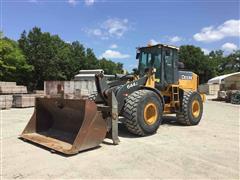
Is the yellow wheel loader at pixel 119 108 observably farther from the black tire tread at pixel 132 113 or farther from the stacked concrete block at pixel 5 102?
the stacked concrete block at pixel 5 102

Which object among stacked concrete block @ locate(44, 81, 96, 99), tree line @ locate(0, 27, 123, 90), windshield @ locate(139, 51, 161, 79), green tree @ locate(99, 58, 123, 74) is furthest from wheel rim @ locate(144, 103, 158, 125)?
green tree @ locate(99, 58, 123, 74)

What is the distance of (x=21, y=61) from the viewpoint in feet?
118

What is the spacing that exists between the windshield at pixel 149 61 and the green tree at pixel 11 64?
24.7m

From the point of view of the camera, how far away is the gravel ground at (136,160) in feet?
15.9

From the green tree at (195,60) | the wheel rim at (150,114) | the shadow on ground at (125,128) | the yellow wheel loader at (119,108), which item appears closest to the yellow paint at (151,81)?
the yellow wheel loader at (119,108)

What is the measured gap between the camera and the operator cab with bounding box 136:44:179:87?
946 cm

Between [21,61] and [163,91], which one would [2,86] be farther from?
[21,61]

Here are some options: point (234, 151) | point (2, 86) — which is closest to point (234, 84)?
point (2, 86)

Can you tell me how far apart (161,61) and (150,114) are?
2214 millimetres

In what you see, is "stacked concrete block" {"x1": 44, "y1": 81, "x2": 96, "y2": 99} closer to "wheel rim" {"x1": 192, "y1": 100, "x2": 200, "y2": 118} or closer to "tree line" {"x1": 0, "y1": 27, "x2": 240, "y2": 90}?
"tree line" {"x1": 0, "y1": 27, "x2": 240, "y2": 90}

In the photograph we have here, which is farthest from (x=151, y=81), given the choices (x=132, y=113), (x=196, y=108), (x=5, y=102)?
(x=5, y=102)

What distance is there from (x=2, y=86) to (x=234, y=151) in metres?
16.4

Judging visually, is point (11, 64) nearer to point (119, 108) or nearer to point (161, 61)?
point (161, 61)

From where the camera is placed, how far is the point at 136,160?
5590 mm
